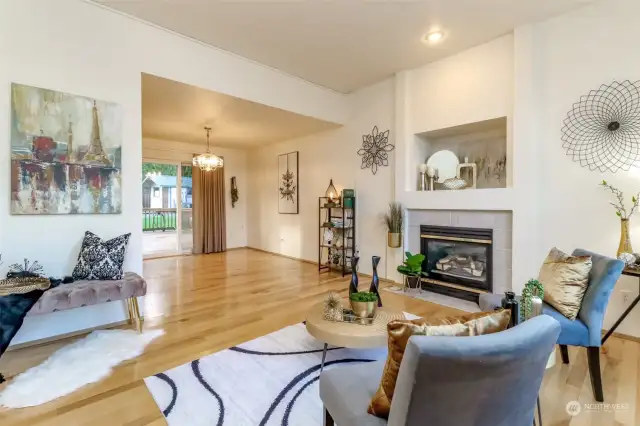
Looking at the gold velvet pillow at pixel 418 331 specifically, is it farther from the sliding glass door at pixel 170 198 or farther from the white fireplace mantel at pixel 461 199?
the sliding glass door at pixel 170 198

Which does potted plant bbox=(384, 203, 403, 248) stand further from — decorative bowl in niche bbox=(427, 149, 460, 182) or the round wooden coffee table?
the round wooden coffee table

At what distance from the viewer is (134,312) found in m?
2.89

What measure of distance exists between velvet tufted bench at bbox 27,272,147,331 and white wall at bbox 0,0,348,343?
44 cm

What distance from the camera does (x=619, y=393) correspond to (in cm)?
193

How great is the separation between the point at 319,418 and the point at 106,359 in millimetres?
1790

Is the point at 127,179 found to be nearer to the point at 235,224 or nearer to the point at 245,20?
the point at 245,20

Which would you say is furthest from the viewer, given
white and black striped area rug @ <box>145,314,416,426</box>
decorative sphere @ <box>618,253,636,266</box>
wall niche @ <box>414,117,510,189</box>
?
wall niche @ <box>414,117,510,189</box>

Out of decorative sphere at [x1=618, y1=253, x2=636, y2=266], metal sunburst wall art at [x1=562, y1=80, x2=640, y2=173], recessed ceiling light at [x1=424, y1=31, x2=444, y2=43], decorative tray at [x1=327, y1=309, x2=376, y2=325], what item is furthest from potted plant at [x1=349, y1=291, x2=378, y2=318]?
recessed ceiling light at [x1=424, y1=31, x2=444, y2=43]

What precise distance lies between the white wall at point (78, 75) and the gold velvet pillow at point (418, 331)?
9.87 ft

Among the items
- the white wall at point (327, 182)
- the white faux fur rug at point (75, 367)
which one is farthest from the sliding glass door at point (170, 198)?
the white faux fur rug at point (75, 367)

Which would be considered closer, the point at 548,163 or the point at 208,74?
the point at 548,163

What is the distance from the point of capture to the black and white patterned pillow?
2.67m

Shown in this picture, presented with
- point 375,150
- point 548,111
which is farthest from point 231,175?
point 548,111

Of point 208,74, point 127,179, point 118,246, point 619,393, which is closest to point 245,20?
point 208,74
